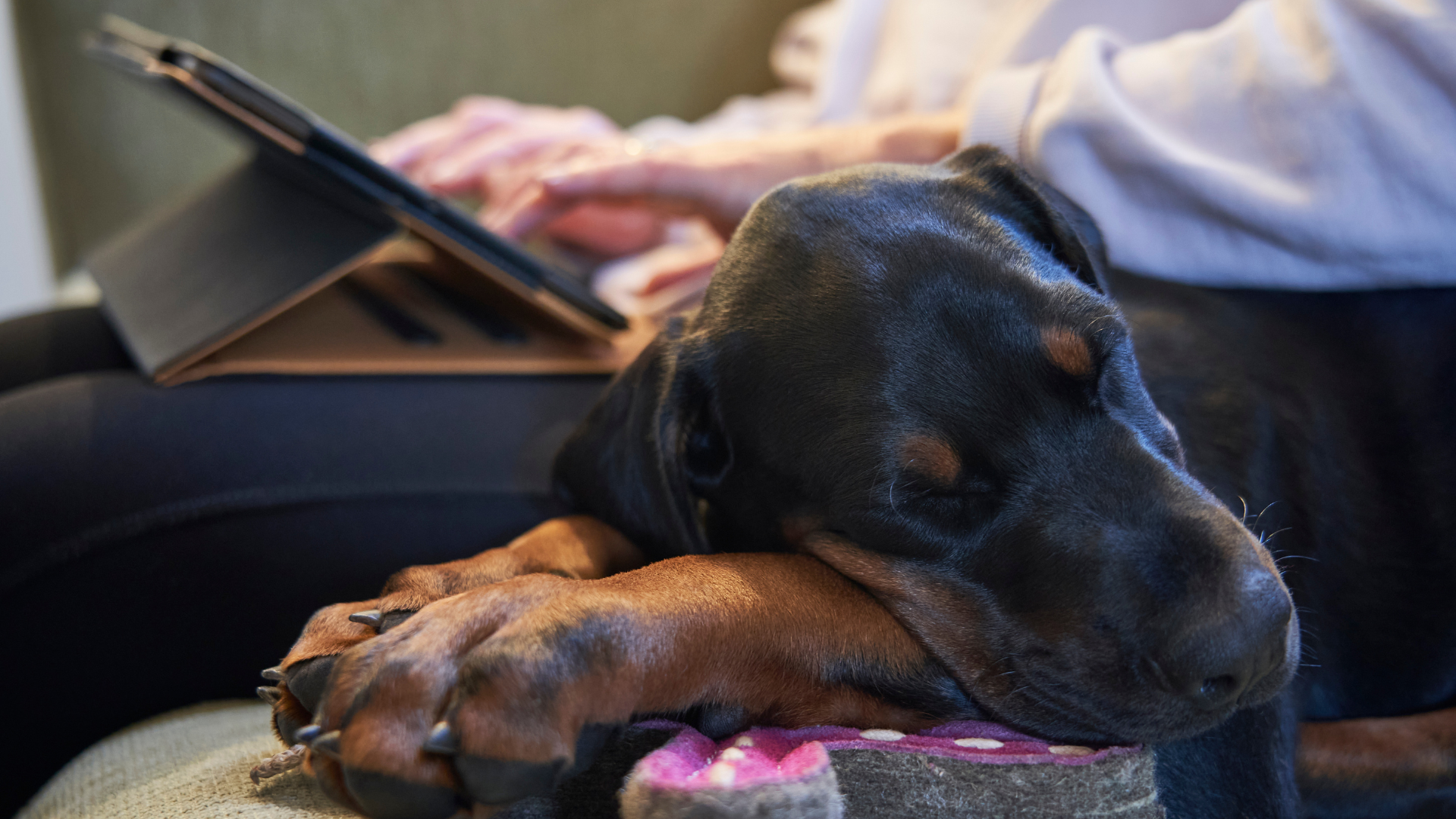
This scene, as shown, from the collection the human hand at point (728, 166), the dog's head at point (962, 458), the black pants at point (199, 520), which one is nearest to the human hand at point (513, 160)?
the human hand at point (728, 166)

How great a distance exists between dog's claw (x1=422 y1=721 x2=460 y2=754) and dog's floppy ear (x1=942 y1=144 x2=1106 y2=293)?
90cm

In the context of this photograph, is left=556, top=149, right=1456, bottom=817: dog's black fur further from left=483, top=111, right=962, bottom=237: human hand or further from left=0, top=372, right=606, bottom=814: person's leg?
left=483, top=111, right=962, bottom=237: human hand

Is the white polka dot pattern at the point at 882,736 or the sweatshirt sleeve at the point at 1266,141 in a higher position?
the sweatshirt sleeve at the point at 1266,141

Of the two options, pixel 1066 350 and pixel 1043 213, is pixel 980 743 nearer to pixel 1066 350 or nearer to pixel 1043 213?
pixel 1066 350

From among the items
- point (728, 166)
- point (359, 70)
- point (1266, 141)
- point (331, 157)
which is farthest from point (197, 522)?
point (359, 70)

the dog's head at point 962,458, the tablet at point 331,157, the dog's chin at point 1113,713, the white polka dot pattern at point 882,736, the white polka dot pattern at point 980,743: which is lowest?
the dog's chin at point 1113,713

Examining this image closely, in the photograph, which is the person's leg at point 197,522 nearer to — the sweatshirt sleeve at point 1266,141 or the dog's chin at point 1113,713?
the dog's chin at point 1113,713

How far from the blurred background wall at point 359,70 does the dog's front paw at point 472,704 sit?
338 centimetres

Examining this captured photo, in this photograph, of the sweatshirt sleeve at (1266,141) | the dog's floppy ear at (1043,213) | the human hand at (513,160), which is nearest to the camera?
the dog's floppy ear at (1043,213)

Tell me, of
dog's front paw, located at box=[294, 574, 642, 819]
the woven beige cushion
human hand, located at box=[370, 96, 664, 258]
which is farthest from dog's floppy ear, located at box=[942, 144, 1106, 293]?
human hand, located at box=[370, 96, 664, 258]

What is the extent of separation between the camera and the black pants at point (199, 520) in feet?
4.06

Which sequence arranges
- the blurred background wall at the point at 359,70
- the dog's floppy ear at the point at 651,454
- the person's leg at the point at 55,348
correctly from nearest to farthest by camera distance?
the dog's floppy ear at the point at 651,454, the person's leg at the point at 55,348, the blurred background wall at the point at 359,70

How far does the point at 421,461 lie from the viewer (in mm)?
1368

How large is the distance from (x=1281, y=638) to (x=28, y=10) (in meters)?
4.45
